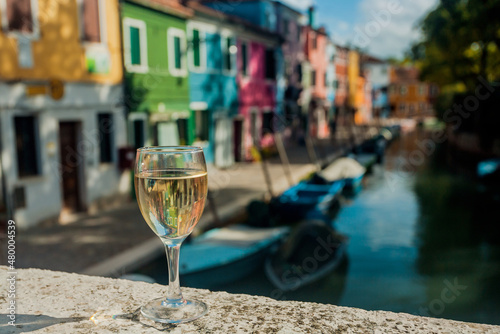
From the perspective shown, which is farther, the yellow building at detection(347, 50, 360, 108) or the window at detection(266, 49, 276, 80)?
the yellow building at detection(347, 50, 360, 108)

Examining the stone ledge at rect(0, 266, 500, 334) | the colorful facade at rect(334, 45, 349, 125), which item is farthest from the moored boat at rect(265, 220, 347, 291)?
the colorful facade at rect(334, 45, 349, 125)

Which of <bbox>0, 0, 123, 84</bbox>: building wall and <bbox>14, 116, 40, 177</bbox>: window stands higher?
<bbox>0, 0, 123, 84</bbox>: building wall

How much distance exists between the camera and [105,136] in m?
11.8

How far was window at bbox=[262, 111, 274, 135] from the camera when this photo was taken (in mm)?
23600

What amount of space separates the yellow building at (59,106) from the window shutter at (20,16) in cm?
2

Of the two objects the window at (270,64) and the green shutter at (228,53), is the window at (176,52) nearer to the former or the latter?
the green shutter at (228,53)

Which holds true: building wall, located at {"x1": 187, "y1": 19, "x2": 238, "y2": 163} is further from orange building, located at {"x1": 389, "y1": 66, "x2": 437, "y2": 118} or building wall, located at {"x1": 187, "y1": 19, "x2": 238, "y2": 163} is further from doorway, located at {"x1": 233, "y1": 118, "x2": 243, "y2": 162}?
orange building, located at {"x1": 389, "y1": 66, "x2": 437, "y2": 118}

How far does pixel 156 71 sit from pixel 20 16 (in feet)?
16.5

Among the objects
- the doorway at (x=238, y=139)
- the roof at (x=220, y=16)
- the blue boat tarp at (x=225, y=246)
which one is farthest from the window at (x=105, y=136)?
the doorway at (x=238, y=139)

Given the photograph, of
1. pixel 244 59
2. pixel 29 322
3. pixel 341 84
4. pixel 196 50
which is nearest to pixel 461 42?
pixel 244 59

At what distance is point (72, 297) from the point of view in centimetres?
130

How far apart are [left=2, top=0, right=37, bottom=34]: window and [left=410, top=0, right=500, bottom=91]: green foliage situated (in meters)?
16.6

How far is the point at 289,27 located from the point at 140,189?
28479 mm

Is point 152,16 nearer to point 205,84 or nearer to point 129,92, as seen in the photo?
point 129,92
